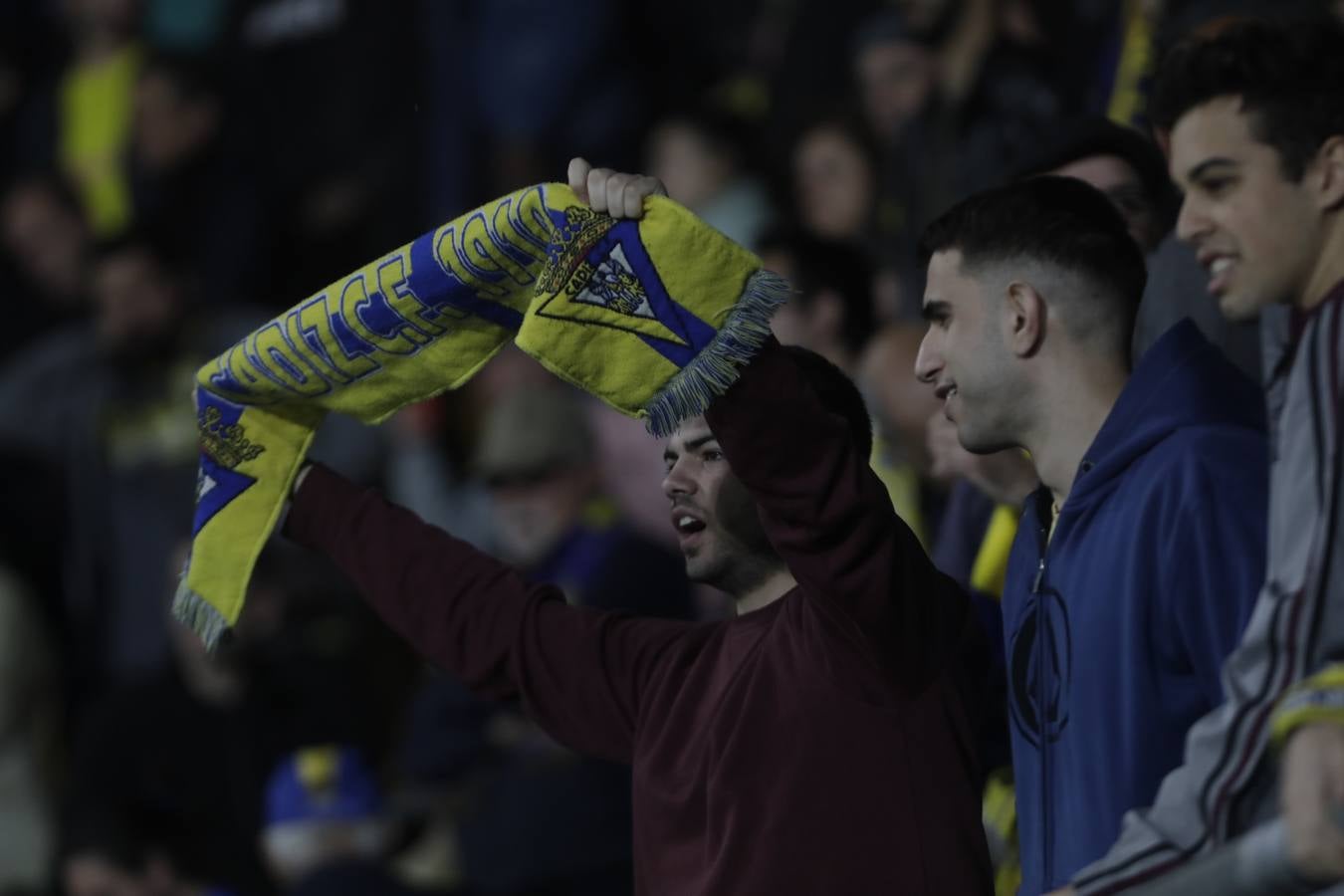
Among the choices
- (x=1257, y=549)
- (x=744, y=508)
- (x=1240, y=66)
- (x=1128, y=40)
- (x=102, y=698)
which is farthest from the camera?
(x=102, y=698)

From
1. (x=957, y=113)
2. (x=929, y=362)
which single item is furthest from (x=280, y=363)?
(x=957, y=113)

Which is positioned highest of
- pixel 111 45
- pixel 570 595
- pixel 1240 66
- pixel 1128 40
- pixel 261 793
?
pixel 111 45

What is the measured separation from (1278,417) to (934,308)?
0.73m

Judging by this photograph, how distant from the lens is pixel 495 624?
11.5 ft

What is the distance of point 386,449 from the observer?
704cm

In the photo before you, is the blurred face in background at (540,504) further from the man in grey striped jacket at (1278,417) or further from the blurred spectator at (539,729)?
the man in grey striped jacket at (1278,417)

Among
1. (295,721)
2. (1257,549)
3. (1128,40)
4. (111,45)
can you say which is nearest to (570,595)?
(295,721)

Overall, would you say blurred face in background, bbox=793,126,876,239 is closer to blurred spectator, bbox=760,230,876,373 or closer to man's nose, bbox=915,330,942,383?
blurred spectator, bbox=760,230,876,373

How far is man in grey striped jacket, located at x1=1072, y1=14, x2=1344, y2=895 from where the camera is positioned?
7.30 ft

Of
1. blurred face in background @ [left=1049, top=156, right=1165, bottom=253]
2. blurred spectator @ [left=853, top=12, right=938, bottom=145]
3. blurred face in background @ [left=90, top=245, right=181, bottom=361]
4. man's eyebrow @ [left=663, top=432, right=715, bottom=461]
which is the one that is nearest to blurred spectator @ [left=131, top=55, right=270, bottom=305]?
blurred face in background @ [left=90, top=245, right=181, bottom=361]

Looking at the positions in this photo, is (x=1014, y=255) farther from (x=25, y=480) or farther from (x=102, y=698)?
(x=25, y=480)

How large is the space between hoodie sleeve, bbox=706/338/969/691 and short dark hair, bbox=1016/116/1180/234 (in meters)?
1.30

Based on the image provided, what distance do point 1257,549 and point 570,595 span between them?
8.69 feet

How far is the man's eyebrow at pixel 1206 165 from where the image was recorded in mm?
2924
